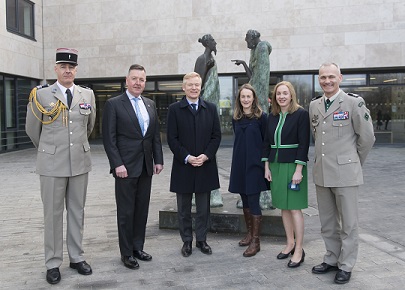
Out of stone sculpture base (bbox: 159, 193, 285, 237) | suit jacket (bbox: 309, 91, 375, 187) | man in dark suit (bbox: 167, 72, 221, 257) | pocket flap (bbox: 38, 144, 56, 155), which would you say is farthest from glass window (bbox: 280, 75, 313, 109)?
pocket flap (bbox: 38, 144, 56, 155)

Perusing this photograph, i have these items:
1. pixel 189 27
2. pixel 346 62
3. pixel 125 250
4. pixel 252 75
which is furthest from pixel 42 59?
pixel 125 250

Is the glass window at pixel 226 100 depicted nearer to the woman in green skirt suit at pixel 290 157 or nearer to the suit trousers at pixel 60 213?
the woman in green skirt suit at pixel 290 157

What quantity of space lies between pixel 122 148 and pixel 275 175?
1541mm

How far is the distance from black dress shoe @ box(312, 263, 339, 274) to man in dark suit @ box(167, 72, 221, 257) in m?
1.14

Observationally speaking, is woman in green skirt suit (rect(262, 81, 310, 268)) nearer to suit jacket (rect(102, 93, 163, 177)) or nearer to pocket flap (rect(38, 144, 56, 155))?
suit jacket (rect(102, 93, 163, 177))

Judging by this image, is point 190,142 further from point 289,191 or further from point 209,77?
point 209,77

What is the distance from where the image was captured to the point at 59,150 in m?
3.96

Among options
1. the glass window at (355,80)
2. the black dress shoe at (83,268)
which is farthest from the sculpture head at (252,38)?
the glass window at (355,80)

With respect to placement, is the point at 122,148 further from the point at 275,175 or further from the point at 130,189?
the point at 275,175

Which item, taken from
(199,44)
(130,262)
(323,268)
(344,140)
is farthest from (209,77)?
(199,44)

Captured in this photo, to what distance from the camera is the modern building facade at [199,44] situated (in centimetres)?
1567

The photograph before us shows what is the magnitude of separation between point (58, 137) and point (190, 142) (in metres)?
1.32

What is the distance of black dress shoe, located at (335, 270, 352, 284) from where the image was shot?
12.3 ft

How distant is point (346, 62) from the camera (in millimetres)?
15836
